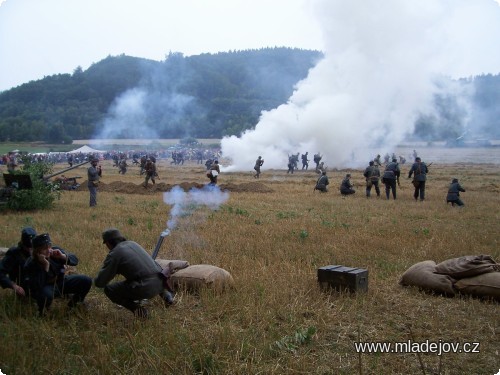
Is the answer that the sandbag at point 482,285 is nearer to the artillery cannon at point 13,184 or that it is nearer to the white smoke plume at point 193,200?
the white smoke plume at point 193,200

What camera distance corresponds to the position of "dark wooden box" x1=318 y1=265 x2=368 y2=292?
6086mm

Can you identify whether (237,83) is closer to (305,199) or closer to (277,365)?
(305,199)

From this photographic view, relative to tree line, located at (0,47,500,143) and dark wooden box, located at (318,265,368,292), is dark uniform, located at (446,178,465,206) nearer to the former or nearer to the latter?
dark wooden box, located at (318,265,368,292)

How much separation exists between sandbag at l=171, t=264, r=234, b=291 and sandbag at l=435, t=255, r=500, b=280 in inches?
117

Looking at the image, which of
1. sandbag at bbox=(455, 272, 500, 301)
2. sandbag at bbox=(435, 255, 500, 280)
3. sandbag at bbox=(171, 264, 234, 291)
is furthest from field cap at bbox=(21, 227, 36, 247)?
sandbag at bbox=(455, 272, 500, 301)

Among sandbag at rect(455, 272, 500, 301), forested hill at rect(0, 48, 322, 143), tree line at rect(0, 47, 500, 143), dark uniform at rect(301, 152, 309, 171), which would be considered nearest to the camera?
sandbag at rect(455, 272, 500, 301)

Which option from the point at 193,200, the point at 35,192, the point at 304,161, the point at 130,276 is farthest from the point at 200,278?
the point at 304,161

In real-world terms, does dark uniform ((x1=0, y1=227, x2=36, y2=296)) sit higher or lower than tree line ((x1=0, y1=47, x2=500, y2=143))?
lower

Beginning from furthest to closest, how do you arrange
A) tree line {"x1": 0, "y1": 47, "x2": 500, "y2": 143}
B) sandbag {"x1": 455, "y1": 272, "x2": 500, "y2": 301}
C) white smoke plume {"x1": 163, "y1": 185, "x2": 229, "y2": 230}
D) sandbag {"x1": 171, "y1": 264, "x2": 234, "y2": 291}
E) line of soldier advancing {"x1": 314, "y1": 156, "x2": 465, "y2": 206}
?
tree line {"x1": 0, "y1": 47, "x2": 500, "y2": 143}
line of soldier advancing {"x1": 314, "y1": 156, "x2": 465, "y2": 206}
white smoke plume {"x1": 163, "y1": 185, "x2": 229, "y2": 230}
sandbag {"x1": 171, "y1": 264, "x2": 234, "y2": 291}
sandbag {"x1": 455, "y1": 272, "x2": 500, "y2": 301}

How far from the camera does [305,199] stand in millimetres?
17938

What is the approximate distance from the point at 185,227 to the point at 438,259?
566 centimetres

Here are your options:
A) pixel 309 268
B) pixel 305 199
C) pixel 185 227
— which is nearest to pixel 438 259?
pixel 309 268

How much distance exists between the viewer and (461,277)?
20.9 ft

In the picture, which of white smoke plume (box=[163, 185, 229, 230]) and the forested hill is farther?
the forested hill
